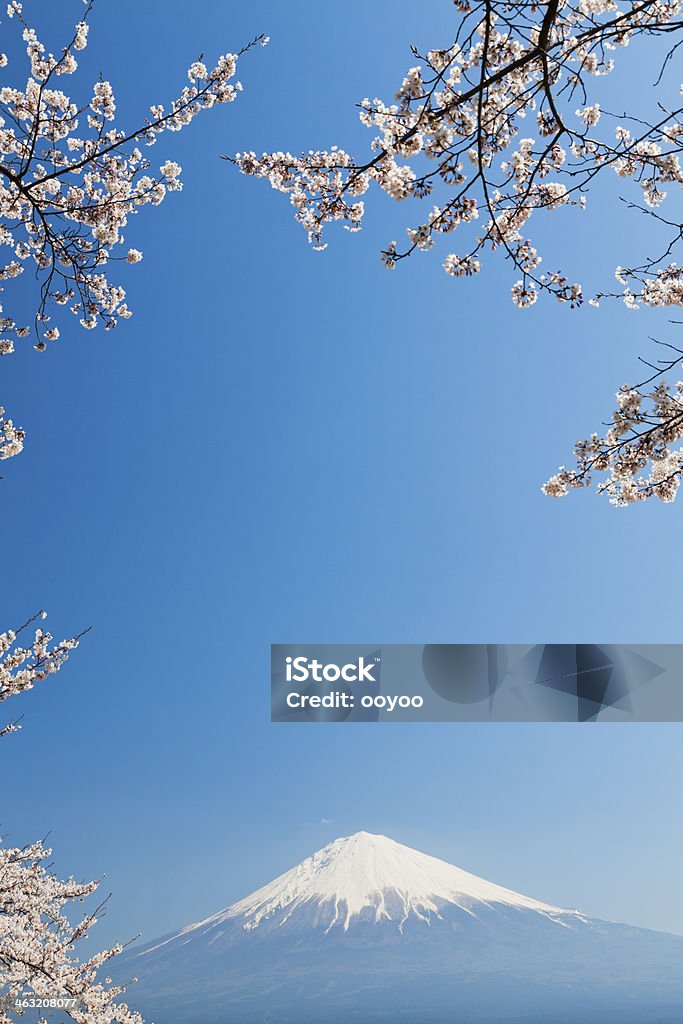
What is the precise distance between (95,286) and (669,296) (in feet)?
10.9

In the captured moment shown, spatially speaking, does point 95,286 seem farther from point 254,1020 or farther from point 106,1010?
point 254,1020

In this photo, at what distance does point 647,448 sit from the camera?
12.6ft

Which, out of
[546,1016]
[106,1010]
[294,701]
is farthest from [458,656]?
[546,1016]

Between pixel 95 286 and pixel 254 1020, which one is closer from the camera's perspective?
pixel 95 286

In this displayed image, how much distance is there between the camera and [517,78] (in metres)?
3.39

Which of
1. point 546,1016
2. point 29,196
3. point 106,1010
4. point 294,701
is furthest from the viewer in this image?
point 546,1016

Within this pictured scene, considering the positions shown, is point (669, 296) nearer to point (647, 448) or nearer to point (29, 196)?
point (647, 448)

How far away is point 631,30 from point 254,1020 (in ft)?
745

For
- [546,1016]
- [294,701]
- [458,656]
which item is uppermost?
[458,656]

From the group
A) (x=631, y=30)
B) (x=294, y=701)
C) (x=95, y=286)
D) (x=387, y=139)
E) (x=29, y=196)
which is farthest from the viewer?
(x=294, y=701)

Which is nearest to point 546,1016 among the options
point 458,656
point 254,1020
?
point 254,1020

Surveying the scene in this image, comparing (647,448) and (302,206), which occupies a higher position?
(302,206)

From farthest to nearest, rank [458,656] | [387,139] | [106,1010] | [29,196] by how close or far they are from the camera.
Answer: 1. [458,656]
2. [106,1010]
3. [29,196]
4. [387,139]

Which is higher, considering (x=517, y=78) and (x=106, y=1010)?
(x=517, y=78)
